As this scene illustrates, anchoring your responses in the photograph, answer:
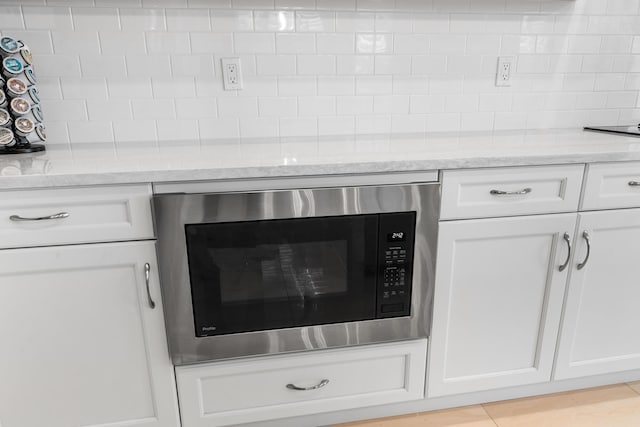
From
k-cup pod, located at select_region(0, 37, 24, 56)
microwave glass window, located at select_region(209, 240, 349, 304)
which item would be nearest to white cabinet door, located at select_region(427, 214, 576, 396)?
microwave glass window, located at select_region(209, 240, 349, 304)

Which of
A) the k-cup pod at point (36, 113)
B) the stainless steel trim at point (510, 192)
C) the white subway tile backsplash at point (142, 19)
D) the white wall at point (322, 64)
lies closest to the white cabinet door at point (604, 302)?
the stainless steel trim at point (510, 192)

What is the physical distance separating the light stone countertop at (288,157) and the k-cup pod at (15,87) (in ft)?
0.67

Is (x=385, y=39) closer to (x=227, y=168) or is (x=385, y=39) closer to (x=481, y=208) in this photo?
(x=481, y=208)

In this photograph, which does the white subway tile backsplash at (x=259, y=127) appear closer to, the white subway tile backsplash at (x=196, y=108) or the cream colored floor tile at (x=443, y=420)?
the white subway tile backsplash at (x=196, y=108)

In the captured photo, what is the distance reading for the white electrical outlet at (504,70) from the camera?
5.84 ft

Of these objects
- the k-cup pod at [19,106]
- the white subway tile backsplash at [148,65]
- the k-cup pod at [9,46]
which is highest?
the k-cup pod at [9,46]

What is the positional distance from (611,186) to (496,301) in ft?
1.68

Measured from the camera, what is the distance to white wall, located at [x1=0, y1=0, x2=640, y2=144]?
4.97 feet

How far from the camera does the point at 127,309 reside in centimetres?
118

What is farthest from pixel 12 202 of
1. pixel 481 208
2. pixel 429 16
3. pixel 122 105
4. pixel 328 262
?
pixel 429 16

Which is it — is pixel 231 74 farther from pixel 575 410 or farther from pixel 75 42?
pixel 575 410

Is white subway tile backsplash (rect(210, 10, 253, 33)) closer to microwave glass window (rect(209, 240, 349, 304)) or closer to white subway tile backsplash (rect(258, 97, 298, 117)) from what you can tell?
white subway tile backsplash (rect(258, 97, 298, 117))

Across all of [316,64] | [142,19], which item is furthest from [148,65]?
[316,64]

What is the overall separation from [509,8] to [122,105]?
5.18ft
